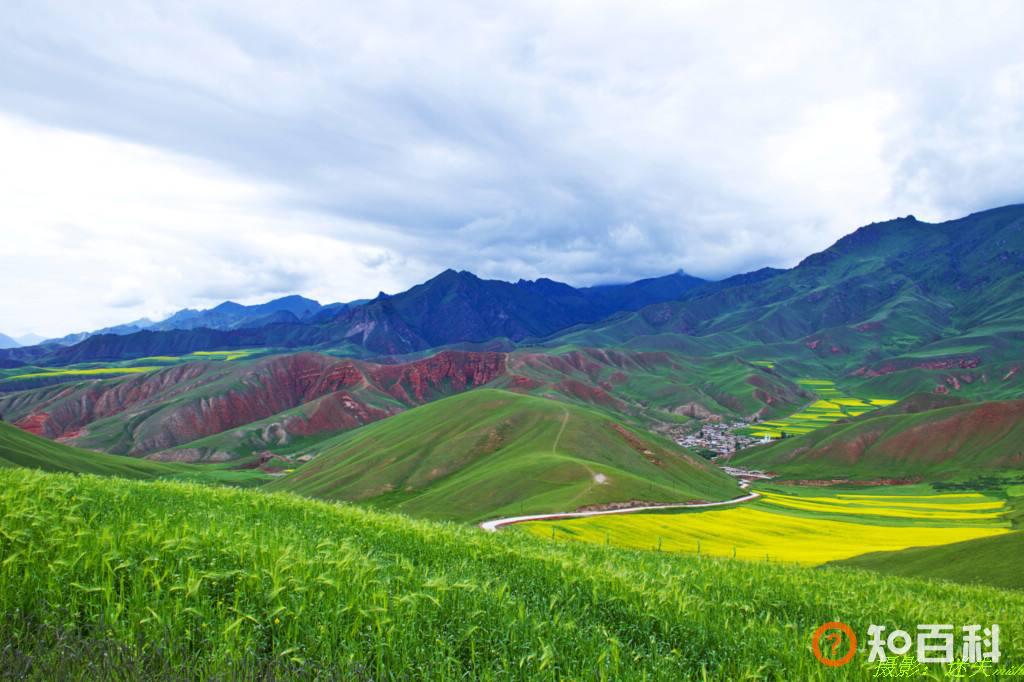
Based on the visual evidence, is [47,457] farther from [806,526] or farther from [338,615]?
[806,526]

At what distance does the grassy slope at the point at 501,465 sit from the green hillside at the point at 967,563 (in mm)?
46932

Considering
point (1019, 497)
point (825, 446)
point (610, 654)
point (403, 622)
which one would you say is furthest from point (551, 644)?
point (825, 446)

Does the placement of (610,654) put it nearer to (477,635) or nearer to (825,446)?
(477,635)

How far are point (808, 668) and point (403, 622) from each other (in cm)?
564

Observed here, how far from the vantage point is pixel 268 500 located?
18.3 m

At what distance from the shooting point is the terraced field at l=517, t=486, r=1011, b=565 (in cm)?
6762

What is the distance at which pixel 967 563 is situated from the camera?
4256 cm

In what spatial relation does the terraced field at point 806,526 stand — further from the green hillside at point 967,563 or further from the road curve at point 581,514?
the green hillside at point 967,563

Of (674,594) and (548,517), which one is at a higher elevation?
(674,594)

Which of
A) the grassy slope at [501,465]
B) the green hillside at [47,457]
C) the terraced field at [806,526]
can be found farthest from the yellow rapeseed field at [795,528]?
the green hillside at [47,457]

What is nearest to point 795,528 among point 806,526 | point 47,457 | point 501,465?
point 806,526

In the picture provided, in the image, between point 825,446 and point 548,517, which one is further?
point 825,446

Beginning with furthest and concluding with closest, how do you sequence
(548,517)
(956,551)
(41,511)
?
1. (548,517)
2. (956,551)
3. (41,511)

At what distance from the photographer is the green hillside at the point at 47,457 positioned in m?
92.7
